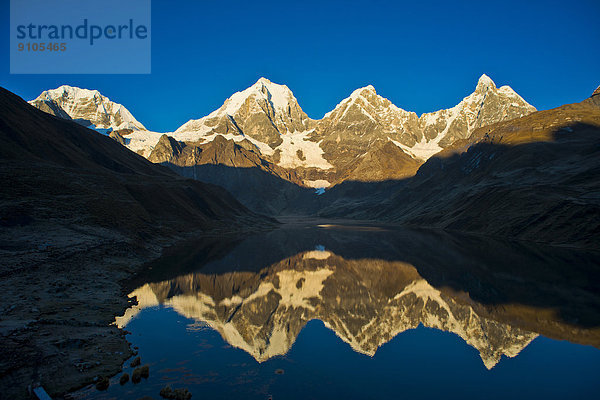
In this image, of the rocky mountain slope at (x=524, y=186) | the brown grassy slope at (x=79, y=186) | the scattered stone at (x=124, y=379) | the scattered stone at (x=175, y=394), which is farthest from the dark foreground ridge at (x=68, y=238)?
the rocky mountain slope at (x=524, y=186)

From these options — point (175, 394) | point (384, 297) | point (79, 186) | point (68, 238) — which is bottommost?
point (384, 297)

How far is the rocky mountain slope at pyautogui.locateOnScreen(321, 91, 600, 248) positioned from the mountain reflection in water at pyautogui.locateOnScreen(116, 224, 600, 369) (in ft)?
62.9

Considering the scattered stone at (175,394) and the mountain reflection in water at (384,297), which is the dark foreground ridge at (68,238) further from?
the mountain reflection in water at (384,297)

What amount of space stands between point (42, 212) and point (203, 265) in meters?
23.8

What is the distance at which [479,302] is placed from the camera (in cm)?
3006

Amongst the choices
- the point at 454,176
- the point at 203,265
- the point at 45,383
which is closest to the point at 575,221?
the point at 203,265

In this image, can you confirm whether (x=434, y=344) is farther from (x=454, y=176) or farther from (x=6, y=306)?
(x=454, y=176)

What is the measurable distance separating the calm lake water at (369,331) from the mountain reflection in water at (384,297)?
0.13 metres

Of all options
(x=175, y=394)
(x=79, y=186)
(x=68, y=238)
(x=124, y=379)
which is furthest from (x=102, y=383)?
(x=79, y=186)

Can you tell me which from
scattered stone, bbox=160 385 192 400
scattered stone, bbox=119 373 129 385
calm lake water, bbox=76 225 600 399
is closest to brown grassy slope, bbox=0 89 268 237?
calm lake water, bbox=76 225 600 399

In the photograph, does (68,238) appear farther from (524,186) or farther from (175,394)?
(524,186)

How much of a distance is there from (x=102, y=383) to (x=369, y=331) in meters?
16.2

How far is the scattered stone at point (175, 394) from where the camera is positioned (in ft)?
47.4

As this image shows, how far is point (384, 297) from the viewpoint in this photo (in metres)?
34.1
